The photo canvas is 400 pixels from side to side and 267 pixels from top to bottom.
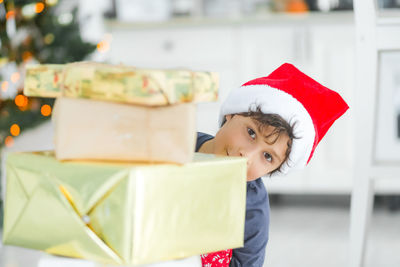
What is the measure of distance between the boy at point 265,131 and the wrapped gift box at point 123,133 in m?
0.29

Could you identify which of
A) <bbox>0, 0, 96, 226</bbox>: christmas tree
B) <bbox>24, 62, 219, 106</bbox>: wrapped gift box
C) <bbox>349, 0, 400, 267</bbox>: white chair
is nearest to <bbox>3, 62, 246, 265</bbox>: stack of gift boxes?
<bbox>24, 62, 219, 106</bbox>: wrapped gift box

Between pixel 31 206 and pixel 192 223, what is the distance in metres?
0.18

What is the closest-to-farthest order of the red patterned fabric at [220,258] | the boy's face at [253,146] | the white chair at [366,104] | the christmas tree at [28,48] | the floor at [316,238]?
1. the boy's face at [253,146]
2. the red patterned fabric at [220,258]
3. the white chair at [366,104]
4. the floor at [316,238]
5. the christmas tree at [28,48]

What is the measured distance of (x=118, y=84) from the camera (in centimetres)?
61

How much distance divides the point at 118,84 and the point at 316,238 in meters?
1.49

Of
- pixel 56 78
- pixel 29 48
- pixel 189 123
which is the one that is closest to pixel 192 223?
pixel 189 123

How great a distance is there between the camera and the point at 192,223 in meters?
0.65

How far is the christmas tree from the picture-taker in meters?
2.32

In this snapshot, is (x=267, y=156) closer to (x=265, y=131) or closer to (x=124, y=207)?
(x=265, y=131)

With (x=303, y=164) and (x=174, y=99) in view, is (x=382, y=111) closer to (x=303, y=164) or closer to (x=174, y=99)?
(x=303, y=164)

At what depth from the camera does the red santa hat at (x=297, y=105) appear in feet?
3.15

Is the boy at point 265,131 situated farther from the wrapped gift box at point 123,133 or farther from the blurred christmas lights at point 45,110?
the blurred christmas lights at point 45,110

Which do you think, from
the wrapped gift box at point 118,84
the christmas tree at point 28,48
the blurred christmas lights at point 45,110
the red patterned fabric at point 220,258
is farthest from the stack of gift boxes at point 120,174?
the blurred christmas lights at point 45,110

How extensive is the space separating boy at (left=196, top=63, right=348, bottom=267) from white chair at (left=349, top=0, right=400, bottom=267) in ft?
0.94
